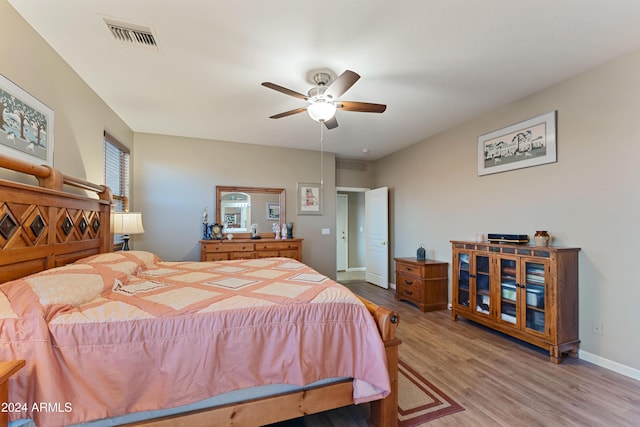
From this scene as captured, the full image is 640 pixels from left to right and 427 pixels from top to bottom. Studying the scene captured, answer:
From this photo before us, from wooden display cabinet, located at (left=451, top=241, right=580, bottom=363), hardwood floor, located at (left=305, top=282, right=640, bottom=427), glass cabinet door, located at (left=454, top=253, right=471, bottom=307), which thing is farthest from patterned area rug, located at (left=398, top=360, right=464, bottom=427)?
glass cabinet door, located at (left=454, top=253, right=471, bottom=307)

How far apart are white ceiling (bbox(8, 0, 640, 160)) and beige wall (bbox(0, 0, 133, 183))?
0.09 metres

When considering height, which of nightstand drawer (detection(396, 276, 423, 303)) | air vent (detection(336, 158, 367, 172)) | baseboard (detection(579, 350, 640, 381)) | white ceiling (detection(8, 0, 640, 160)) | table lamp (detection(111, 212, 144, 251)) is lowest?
baseboard (detection(579, 350, 640, 381))

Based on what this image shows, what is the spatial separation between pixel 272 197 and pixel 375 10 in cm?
346

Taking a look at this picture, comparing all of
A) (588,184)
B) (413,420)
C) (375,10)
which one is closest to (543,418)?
(413,420)

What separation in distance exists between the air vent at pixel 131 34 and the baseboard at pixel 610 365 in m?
4.60

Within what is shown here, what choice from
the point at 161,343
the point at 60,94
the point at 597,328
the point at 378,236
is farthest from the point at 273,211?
the point at 597,328

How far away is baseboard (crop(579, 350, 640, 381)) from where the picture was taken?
2.19 metres

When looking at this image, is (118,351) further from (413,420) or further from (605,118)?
(605,118)

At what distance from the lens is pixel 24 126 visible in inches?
72.1

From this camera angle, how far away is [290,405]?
4.91ft

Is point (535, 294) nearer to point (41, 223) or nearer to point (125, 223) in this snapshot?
point (41, 223)

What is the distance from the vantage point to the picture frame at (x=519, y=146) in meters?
2.80

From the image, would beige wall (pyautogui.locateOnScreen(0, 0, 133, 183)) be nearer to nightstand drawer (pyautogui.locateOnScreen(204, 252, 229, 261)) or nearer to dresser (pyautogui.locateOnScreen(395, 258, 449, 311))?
nightstand drawer (pyautogui.locateOnScreen(204, 252, 229, 261))

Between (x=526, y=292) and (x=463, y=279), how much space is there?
803 millimetres
